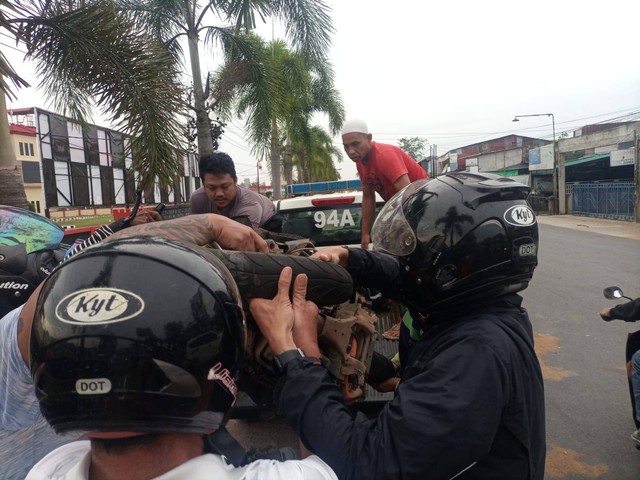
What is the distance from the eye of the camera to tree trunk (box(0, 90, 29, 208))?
15.7ft

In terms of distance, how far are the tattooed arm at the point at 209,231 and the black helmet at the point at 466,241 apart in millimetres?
628

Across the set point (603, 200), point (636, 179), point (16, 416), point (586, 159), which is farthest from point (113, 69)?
point (586, 159)

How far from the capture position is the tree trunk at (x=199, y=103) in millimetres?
9727

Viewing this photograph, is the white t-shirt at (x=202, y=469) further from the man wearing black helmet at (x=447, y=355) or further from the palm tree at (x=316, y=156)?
the palm tree at (x=316, y=156)

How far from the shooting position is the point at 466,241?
143 centimetres

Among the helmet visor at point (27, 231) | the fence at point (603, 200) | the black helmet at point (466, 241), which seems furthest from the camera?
the fence at point (603, 200)

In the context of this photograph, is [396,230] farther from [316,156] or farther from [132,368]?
[316,156]

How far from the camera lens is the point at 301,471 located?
947mm

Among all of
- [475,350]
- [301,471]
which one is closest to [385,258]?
[475,350]

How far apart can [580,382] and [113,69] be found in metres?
6.05

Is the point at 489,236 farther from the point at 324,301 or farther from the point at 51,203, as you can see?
the point at 51,203

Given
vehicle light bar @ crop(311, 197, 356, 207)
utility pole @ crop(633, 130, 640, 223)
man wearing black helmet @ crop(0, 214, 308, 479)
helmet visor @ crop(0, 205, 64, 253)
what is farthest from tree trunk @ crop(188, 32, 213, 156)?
utility pole @ crop(633, 130, 640, 223)

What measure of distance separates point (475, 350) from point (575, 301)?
22.8ft

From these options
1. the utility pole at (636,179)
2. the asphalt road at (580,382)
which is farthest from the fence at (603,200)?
the asphalt road at (580,382)
